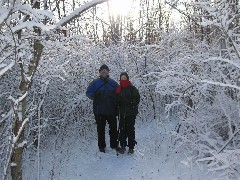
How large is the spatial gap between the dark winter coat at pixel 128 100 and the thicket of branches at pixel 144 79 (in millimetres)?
459

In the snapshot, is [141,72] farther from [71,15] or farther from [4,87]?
[71,15]

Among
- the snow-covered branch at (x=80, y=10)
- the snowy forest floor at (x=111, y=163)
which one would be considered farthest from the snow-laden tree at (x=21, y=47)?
the snowy forest floor at (x=111, y=163)

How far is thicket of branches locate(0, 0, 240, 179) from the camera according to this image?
3.68 m

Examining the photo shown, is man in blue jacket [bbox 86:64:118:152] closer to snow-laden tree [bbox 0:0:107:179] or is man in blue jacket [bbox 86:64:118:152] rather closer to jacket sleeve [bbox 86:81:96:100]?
jacket sleeve [bbox 86:81:96:100]

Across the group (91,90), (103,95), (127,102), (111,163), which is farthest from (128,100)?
(111,163)

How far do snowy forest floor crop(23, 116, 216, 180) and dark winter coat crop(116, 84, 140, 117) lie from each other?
805 millimetres

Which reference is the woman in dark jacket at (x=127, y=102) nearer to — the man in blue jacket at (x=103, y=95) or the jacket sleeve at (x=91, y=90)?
the man in blue jacket at (x=103, y=95)

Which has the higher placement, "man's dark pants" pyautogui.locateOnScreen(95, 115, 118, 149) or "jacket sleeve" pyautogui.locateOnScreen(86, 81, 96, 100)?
"jacket sleeve" pyautogui.locateOnScreen(86, 81, 96, 100)

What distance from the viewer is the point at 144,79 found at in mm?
11344

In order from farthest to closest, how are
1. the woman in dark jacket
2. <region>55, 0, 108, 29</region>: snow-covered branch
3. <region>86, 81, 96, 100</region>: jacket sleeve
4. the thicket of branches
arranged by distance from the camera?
<region>86, 81, 96, 100</region>: jacket sleeve → the woman in dark jacket → the thicket of branches → <region>55, 0, 108, 29</region>: snow-covered branch

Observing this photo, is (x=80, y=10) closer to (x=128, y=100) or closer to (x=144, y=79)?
(x=128, y=100)

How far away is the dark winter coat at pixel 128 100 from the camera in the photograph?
7371 mm

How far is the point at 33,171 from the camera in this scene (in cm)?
680

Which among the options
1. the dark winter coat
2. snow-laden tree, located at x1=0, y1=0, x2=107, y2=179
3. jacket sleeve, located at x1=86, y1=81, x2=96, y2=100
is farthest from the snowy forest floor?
snow-laden tree, located at x1=0, y1=0, x2=107, y2=179
